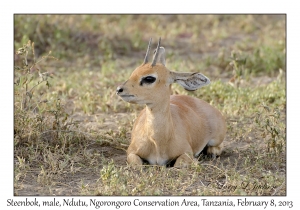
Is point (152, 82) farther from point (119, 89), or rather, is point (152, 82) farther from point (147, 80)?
point (119, 89)

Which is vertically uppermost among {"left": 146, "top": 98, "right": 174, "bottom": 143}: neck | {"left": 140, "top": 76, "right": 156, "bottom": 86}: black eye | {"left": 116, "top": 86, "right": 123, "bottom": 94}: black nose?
{"left": 140, "top": 76, "right": 156, "bottom": 86}: black eye

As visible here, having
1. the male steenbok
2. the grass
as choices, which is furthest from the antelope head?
the grass

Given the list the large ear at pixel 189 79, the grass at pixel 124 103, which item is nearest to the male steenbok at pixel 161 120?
the large ear at pixel 189 79

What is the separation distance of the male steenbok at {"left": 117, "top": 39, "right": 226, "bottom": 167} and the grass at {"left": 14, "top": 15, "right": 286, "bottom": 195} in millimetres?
246

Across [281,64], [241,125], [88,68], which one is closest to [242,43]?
[281,64]

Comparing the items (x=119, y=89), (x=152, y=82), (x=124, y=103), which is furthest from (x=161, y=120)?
(x=124, y=103)

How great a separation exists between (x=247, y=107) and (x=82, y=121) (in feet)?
6.91

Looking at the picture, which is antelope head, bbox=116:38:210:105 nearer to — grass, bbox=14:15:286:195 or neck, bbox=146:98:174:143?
Answer: neck, bbox=146:98:174:143

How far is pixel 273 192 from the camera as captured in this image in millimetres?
6078

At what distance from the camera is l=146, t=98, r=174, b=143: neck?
21.5 ft

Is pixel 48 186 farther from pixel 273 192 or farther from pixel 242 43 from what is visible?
pixel 242 43

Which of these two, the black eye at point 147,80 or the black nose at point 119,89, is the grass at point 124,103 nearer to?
the black nose at point 119,89

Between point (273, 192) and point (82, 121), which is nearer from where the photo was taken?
point (273, 192)
